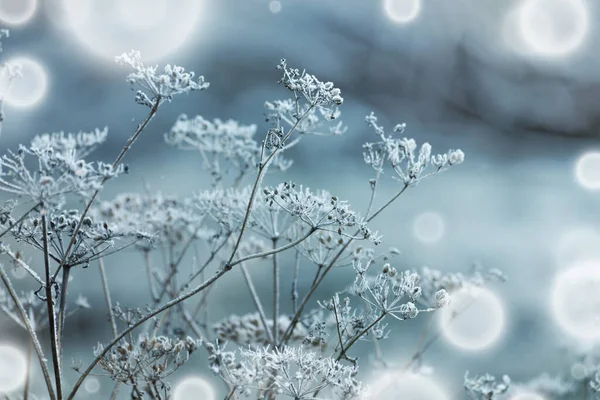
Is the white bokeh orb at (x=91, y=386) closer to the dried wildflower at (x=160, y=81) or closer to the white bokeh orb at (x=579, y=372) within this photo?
the dried wildflower at (x=160, y=81)

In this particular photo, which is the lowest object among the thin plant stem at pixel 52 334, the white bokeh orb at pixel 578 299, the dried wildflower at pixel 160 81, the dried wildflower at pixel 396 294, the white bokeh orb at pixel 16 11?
the thin plant stem at pixel 52 334

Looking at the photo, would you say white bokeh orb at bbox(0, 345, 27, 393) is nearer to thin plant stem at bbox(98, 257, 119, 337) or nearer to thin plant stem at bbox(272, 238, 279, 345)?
thin plant stem at bbox(98, 257, 119, 337)

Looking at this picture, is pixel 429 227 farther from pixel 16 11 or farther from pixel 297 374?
pixel 297 374

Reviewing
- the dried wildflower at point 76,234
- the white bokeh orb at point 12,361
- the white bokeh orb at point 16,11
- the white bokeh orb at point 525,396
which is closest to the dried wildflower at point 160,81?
the dried wildflower at point 76,234

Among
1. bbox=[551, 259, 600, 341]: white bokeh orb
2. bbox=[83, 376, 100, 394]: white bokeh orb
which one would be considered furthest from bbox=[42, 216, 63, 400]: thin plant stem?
bbox=[551, 259, 600, 341]: white bokeh orb

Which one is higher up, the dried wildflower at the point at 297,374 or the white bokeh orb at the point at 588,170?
the white bokeh orb at the point at 588,170
